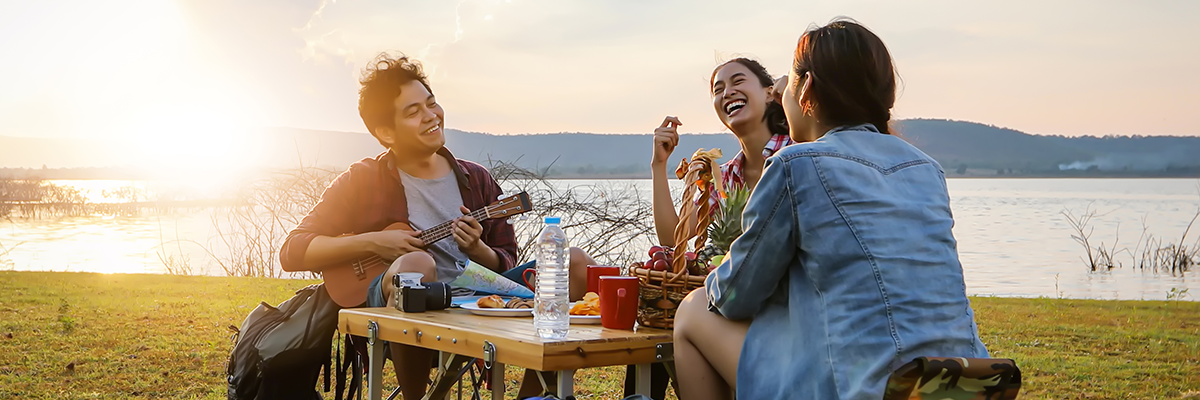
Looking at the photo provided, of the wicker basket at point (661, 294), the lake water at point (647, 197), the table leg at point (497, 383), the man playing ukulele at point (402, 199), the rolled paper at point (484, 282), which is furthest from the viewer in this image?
the lake water at point (647, 197)

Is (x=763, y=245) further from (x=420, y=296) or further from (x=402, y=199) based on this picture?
(x=402, y=199)

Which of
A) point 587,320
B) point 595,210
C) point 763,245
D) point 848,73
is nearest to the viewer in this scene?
point 763,245

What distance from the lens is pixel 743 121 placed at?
3566 millimetres

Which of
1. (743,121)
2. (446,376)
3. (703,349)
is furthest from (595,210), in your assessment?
(703,349)

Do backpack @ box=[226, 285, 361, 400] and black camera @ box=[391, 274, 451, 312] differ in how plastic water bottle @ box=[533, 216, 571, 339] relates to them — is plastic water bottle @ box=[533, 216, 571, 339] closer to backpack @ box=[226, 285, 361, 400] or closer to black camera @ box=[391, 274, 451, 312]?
black camera @ box=[391, 274, 451, 312]

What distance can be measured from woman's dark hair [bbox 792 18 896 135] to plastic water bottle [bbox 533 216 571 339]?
2.18ft

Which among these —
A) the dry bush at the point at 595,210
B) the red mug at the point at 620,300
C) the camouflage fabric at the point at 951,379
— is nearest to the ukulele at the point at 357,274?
the red mug at the point at 620,300

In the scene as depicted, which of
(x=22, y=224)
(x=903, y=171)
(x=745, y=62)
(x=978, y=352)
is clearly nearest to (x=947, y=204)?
(x=903, y=171)

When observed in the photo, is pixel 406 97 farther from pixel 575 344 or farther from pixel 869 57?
pixel 869 57

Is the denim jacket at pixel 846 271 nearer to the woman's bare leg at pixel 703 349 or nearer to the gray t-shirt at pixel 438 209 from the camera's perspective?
the woman's bare leg at pixel 703 349

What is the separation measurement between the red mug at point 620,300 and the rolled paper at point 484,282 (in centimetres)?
90

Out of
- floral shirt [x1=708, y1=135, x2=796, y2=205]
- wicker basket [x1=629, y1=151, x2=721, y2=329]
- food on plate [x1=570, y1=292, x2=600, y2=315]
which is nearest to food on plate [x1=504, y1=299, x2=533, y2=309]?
food on plate [x1=570, y1=292, x2=600, y2=315]

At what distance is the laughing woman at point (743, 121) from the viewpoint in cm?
356

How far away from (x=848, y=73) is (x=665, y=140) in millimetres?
1617
